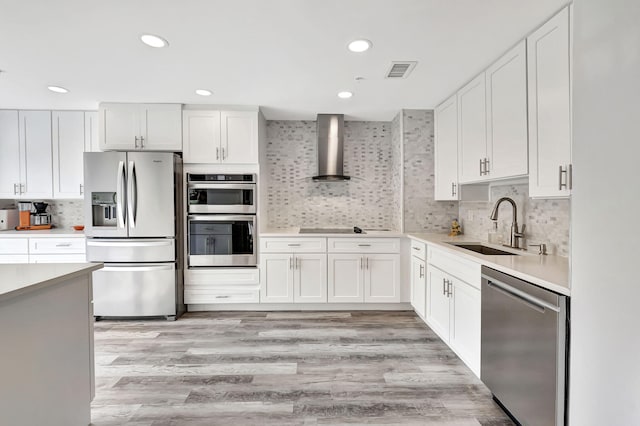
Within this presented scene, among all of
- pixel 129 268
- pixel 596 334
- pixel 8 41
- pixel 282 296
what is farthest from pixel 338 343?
pixel 8 41

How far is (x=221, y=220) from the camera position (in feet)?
11.2

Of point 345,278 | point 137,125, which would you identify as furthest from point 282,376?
point 137,125

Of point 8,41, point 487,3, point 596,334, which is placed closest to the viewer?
point 596,334

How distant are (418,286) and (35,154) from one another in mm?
4681

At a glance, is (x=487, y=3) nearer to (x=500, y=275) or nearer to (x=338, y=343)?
(x=500, y=275)

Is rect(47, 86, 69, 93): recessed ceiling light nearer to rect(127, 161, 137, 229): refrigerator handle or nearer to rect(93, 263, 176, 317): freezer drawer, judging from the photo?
rect(127, 161, 137, 229): refrigerator handle

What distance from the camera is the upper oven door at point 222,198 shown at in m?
3.40

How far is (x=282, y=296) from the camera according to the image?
346cm

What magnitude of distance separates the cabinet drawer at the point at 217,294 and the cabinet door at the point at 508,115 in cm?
271

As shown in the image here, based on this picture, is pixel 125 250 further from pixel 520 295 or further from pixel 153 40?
pixel 520 295

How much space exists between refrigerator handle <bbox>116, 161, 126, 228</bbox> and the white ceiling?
2.54ft

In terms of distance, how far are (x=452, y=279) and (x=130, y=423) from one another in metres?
2.37

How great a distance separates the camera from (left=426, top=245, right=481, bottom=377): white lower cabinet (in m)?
A: 2.10

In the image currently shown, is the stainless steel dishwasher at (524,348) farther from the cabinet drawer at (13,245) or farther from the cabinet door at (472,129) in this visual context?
the cabinet drawer at (13,245)
